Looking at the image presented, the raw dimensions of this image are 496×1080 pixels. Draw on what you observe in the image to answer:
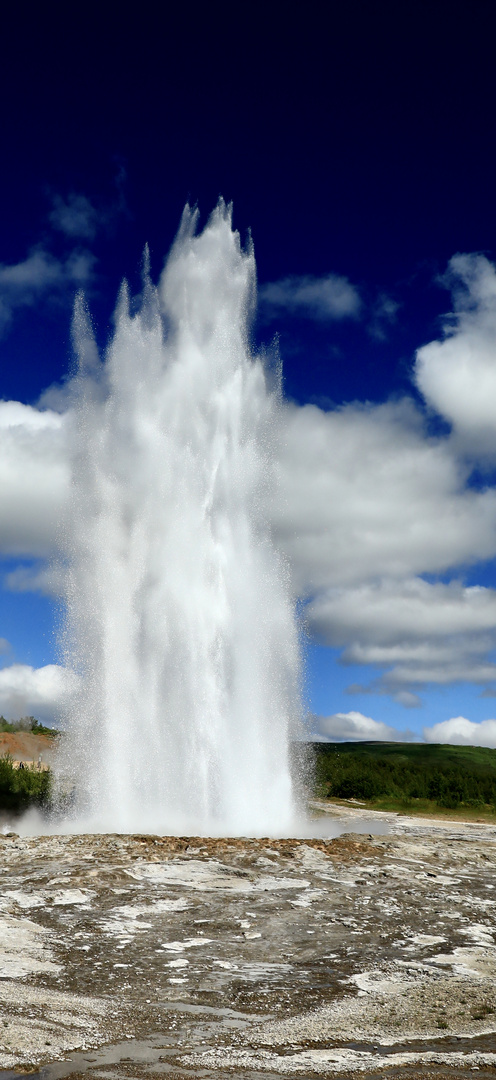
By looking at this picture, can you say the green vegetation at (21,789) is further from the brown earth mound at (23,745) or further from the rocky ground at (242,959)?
the brown earth mound at (23,745)

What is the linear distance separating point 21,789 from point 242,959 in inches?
1331

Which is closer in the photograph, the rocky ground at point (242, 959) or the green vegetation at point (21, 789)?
the rocky ground at point (242, 959)

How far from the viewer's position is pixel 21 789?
145 feet

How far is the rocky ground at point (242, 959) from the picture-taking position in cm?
932

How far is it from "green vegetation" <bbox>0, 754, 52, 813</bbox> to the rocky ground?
53.0 feet

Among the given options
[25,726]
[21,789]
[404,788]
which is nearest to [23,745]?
[25,726]

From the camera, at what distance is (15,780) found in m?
46.3

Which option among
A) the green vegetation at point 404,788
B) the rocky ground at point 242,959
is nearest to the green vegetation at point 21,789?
the rocky ground at point 242,959

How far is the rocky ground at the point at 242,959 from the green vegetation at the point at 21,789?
1617 cm

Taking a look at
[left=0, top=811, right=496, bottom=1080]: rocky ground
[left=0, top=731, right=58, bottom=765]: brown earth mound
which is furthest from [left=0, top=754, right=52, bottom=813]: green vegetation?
[left=0, top=731, right=58, bottom=765]: brown earth mound

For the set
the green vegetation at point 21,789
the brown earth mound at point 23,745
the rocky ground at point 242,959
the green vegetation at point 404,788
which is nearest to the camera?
the rocky ground at point 242,959

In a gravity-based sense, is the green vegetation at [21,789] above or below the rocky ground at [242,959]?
above

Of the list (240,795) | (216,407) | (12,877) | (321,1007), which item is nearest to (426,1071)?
(321,1007)

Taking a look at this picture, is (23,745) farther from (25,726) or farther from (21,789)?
(21,789)
